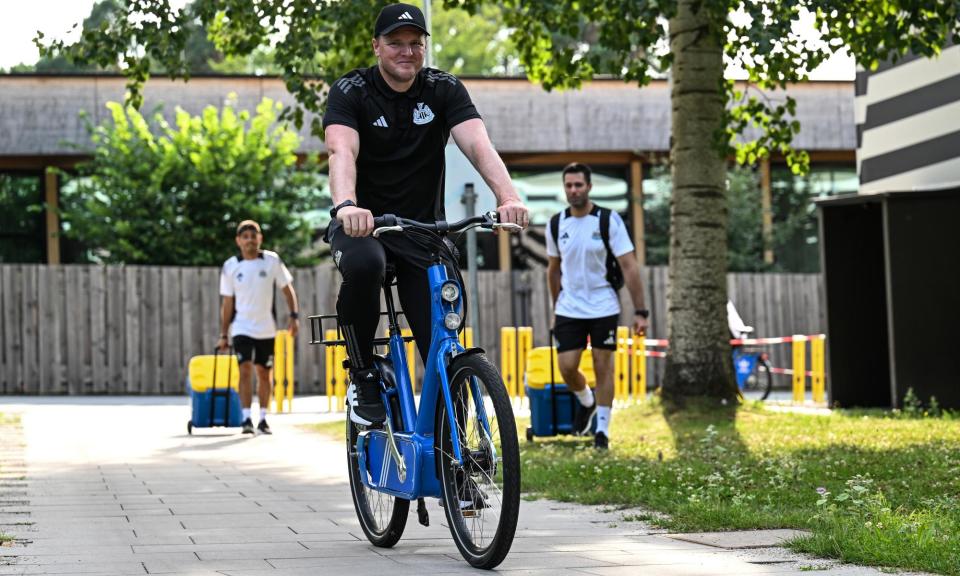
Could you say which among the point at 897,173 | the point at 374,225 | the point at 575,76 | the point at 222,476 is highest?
the point at 575,76

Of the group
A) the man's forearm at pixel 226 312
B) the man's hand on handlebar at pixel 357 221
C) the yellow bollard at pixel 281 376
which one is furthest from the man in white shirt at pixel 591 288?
the yellow bollard at pixel 281 376

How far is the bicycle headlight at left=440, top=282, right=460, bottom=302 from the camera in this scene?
6121mm

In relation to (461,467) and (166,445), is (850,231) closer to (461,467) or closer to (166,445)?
(166,445)

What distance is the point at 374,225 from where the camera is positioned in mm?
5895

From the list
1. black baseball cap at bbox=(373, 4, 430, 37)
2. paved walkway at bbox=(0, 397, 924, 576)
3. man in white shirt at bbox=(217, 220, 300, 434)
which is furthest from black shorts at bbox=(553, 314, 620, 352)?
black baseball cap at bbox=(373, 4, 430, 37)

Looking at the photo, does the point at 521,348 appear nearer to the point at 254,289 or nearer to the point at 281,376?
the point at 281,376

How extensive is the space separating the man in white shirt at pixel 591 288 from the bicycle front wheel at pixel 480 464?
5561 mm

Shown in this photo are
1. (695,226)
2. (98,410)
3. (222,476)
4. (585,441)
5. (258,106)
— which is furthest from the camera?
(258,106)

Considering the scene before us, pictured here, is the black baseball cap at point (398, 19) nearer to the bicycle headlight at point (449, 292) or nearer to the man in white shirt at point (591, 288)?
the bicycle headlight at point (449, 292)

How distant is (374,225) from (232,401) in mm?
9526

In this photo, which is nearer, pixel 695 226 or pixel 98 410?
pixel 695 226

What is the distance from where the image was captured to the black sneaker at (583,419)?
12391 millimetres

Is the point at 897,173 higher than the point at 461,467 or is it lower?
higher

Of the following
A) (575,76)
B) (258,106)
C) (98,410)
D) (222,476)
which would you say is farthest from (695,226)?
(258,106)
